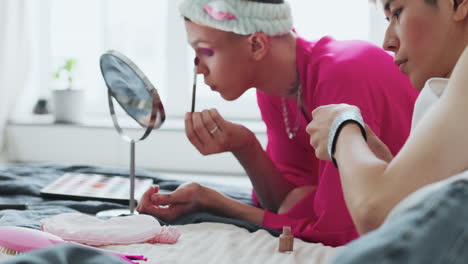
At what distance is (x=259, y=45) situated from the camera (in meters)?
1.56

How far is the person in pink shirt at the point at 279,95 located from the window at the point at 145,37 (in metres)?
1.35

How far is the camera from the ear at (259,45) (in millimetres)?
1546

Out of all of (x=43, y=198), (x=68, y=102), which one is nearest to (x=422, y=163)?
(x=43, y=198)

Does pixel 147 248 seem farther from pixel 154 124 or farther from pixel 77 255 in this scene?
pixel 77 255

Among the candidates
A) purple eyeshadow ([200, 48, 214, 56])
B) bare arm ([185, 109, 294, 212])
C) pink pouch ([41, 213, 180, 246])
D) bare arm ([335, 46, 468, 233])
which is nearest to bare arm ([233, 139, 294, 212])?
bare arm ([185, 109, 294, 212])

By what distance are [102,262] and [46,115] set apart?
268 centimetres

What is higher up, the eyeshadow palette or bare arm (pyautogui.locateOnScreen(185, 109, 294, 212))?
bare arm (pyautogui.locateOnScreen(185, 109, 294, 212))

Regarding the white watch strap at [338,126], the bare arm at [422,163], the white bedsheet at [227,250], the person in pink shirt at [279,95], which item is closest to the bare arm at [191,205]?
the person in pink shirt at [279,95]

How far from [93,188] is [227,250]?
663 mm

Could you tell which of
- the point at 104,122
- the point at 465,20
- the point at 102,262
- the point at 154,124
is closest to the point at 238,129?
the point at 154,124

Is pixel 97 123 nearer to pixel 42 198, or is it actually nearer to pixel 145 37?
pixel 145 37

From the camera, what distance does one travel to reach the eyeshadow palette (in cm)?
164

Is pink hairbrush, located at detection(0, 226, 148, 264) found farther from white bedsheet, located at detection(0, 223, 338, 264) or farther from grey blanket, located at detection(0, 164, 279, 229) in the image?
grey blanket, located at detection(0, 164, 279, 229)

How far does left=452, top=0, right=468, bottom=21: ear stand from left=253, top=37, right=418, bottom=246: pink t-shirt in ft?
1.59
